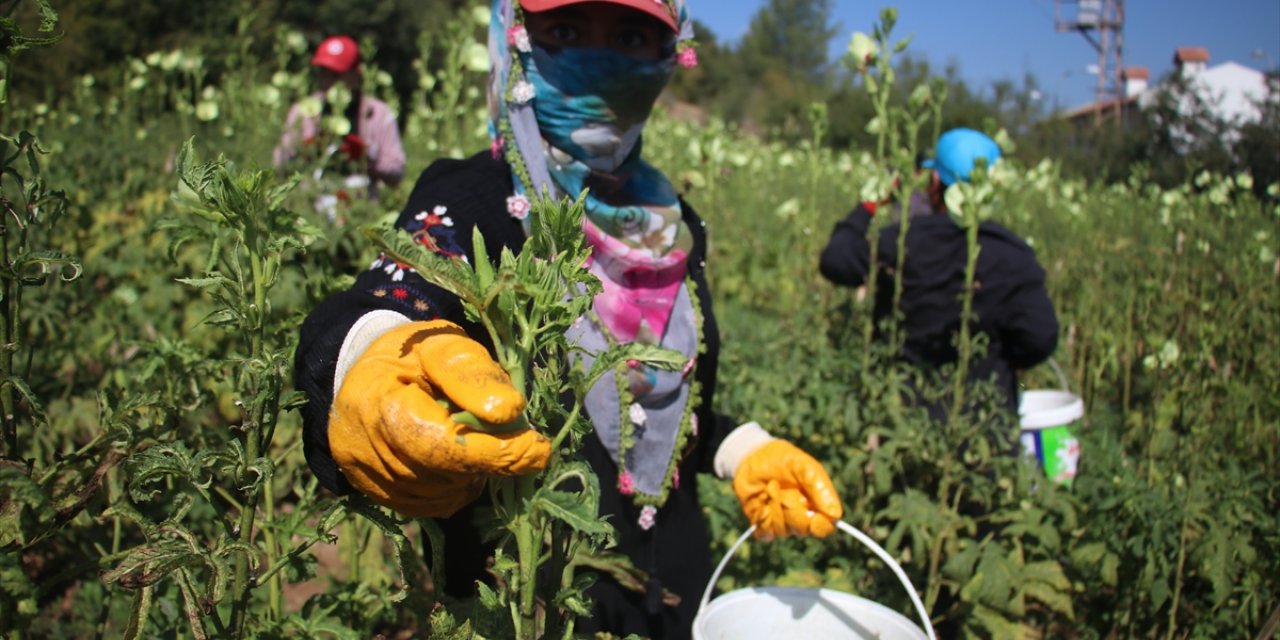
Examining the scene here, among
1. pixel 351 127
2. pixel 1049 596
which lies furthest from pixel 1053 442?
pixel 351 127

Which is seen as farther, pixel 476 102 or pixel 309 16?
pixel 309 16

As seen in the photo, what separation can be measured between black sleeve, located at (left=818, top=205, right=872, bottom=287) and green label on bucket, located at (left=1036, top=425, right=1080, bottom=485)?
0.75 meters

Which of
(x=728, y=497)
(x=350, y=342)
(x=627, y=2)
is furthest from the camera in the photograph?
(x=728, y=497)

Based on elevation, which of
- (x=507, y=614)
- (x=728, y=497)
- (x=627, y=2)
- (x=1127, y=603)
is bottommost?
(x=1127, y=603)

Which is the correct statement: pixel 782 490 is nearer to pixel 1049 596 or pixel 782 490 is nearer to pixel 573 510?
pixel 573 510

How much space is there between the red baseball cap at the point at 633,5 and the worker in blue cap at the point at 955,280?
162 cm

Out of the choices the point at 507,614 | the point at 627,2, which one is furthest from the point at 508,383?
the point at 627,2

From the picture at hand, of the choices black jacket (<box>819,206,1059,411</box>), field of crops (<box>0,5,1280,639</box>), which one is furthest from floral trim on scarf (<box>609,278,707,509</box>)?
black jacket (<box>819,206,1059,411</box>)

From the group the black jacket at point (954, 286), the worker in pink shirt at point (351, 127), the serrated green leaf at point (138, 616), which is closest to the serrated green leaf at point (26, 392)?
the serrated green leaf at point (138, 616)

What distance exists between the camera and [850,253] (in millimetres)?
2975

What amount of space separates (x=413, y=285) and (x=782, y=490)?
2.48 feet

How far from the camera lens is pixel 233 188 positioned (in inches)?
36.2

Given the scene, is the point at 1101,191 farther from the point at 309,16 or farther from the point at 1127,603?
the point at 309,16

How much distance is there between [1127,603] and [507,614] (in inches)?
77.5
